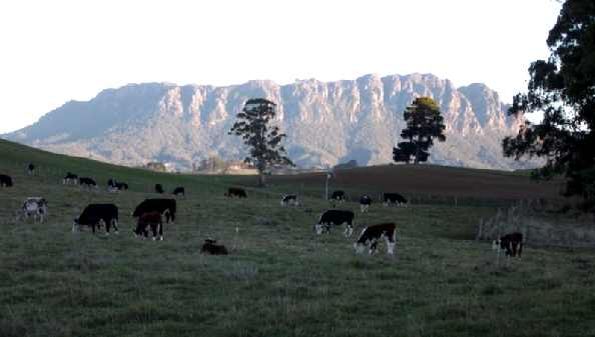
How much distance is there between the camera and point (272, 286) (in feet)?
52.3

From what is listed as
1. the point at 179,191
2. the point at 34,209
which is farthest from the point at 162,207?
the point at 179,191

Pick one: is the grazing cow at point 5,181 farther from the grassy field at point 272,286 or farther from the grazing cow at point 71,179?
the grassy field at point 272,286

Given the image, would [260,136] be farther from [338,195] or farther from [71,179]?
[71,179]

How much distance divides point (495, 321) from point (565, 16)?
25511 millimetres

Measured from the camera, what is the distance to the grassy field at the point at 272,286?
11.9 m

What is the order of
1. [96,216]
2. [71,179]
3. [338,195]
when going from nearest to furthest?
[96,216] < [71,179] < [338,195]

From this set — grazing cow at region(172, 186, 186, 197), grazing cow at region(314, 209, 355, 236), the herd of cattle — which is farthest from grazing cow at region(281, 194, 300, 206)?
grazing cow at region(314, 209, 355, 236)

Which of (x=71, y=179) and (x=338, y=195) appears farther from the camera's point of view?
(x=338, y=195)

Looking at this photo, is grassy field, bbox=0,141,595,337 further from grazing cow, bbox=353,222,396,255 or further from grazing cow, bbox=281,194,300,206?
grazing cow, bbox=281,194,300,206

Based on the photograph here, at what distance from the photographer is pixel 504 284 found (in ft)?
56.4

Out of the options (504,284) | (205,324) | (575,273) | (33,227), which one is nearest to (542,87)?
(575,273)

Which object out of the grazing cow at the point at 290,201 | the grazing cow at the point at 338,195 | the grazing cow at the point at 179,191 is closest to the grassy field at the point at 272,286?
the grazing cow at the point at 290,201

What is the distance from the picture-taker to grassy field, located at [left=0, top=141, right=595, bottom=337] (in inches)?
469

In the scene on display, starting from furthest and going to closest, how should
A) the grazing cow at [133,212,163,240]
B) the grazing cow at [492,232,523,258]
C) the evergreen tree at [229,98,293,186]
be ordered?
1. the evergreen tree at [229,98,293,186]
2. the grazing cow at [133,212,163,240]
3. the grazing cow at [492,232,523,258]
